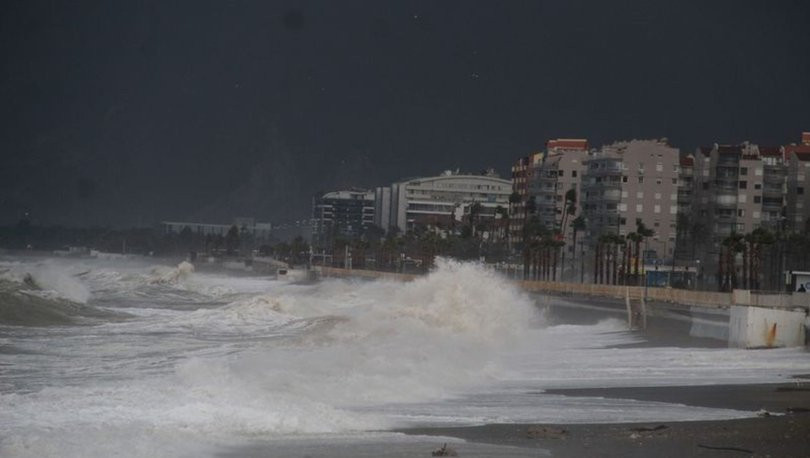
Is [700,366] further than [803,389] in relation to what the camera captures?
Yes

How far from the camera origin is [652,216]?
9856 cm

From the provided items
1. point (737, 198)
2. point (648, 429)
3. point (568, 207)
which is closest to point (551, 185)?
point (568, 207)

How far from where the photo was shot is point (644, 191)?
98.6 meters

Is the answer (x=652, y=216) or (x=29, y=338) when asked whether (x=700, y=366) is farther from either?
(x=652, y=216)

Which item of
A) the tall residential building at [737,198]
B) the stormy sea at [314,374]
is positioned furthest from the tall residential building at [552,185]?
the stormy sea at [314,374]

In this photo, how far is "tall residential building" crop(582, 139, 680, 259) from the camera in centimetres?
9819

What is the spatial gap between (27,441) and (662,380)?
42.3 feet

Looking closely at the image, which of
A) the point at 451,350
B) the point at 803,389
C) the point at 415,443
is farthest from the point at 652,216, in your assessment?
the point at 415,443

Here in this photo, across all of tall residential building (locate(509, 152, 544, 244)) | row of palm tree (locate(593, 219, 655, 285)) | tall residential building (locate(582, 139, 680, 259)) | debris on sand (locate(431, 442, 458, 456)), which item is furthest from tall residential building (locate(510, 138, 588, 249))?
debris on sand (locate(431, 442, 458, 456))

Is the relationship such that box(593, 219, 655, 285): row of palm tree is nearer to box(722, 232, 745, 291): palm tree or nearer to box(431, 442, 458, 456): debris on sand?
box(722, 232, 745, 291): palm tree

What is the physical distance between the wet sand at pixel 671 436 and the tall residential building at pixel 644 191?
80310mm

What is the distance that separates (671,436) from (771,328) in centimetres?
1738

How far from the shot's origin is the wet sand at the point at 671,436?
14.3m

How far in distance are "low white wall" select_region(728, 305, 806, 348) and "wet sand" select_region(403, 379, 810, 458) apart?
1310 centimetres
